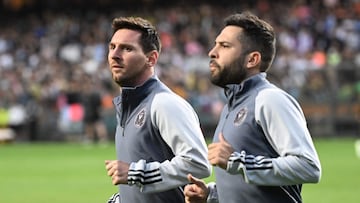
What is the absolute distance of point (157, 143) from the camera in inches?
249

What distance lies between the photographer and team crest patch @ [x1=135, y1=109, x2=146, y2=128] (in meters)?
6.34

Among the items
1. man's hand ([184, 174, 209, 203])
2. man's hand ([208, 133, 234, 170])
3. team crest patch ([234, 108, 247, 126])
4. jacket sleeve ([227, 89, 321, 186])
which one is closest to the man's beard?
team crest patch ([234, 108, 247, 126])

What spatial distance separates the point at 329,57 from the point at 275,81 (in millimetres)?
2925

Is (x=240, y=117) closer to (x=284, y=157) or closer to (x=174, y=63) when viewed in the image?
(x=284, y=157)

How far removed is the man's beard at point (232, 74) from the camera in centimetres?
592

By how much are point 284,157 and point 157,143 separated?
1042 mm

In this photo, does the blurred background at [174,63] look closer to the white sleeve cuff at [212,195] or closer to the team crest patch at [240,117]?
the white sleeve cuff at [212,195]

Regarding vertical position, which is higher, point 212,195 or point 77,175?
point 212,195

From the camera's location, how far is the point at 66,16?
40000 mm

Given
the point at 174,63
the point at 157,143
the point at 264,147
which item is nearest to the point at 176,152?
the point at 157,143

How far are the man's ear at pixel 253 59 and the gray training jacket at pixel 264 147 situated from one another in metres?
0.07

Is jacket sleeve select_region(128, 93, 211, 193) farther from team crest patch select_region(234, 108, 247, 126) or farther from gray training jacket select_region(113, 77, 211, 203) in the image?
team crest patch select_region(234, 108, 247, 126)

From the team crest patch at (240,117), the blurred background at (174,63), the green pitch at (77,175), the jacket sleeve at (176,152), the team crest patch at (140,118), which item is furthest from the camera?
the blurred background at (174,63)

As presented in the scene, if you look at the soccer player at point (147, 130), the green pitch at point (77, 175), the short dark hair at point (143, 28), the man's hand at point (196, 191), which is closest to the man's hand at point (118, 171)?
the soccer player at point (147, 130)
